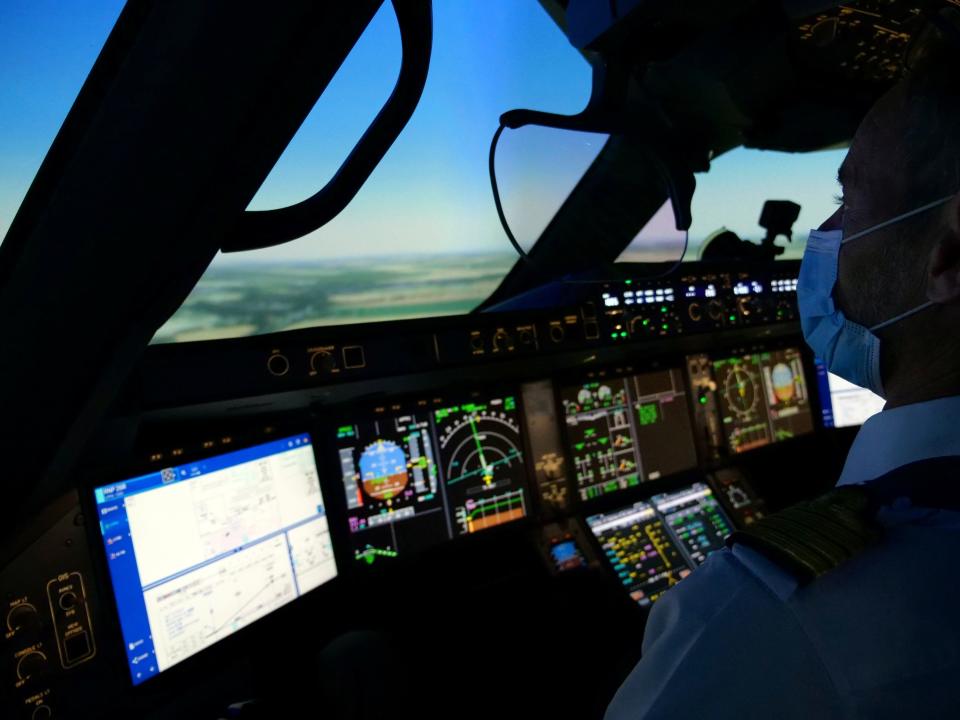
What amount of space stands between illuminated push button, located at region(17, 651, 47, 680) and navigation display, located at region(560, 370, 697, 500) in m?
1.48

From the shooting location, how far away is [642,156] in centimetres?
240

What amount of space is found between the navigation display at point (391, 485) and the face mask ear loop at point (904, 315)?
1.30 metres

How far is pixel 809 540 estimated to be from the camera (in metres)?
0.59

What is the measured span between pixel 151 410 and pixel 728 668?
1.11m

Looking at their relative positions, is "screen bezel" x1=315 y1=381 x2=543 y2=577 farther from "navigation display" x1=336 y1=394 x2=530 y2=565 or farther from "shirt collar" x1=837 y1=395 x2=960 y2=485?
"shirt collar" x1=837 y1=395 x2=960 y2=485

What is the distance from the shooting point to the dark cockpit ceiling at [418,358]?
27.1 inches

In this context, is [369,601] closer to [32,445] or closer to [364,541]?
[364,541]

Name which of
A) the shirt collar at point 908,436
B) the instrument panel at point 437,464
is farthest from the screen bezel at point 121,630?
the shirt collar at point 908,436

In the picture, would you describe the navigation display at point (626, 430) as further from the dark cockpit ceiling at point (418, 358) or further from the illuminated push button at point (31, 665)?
the illuminated push button at point (31, 665)

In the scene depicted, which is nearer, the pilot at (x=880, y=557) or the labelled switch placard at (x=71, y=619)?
the pilot at (x=880, y=557)

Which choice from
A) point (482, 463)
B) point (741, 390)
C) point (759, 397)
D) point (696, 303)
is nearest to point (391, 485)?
point (482, 463)

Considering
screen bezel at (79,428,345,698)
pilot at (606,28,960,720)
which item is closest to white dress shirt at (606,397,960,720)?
pilot at (606,28,960,720)

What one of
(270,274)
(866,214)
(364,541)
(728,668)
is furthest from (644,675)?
(270,274)

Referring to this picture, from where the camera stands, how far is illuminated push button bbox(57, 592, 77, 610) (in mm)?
1169
